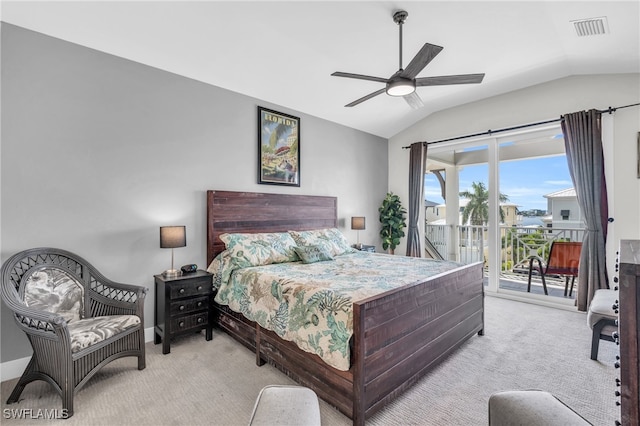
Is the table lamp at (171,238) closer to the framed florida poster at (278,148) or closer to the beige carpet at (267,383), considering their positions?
the beige carpet at (267,383)

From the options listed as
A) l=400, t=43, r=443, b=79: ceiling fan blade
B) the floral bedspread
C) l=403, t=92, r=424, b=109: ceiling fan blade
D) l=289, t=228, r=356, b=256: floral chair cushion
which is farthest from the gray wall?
l=400, t=43, r=443, b=79: ceiling fan blade

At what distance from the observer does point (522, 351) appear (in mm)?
2801

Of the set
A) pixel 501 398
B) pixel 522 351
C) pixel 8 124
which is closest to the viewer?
pixel 501 398

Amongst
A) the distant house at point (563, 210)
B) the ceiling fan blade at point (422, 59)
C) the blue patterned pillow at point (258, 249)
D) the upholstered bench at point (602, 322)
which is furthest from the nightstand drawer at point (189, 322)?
the distant house at point (563, 210)

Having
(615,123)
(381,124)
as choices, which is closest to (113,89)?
(381,124)

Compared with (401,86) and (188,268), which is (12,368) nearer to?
(188,268)

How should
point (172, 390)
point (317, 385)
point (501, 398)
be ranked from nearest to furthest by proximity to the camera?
point (501, 398) < point (317, 385) < point (172, 390)

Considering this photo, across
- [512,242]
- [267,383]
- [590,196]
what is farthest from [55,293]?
[512,242]

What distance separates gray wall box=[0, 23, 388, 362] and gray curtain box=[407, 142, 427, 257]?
2973 millimetres

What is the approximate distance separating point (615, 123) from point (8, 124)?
640 centimetres

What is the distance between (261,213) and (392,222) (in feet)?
9.30

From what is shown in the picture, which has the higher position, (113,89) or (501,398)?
(113,89)

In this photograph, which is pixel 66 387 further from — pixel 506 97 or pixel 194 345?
pixel 506 97

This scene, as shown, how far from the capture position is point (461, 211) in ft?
17.9
